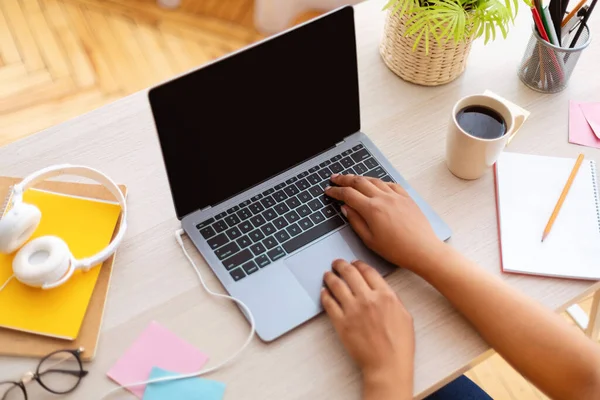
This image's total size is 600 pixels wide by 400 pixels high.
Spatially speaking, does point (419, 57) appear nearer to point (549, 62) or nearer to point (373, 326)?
point (549, 62)

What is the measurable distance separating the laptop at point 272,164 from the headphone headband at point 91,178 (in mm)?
93

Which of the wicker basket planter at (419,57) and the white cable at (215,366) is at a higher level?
the wicker basket planter at (419,57)

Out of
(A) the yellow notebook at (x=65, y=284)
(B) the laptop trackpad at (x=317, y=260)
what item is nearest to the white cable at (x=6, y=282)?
(A) the yellow notebook at (x=65, y=284)

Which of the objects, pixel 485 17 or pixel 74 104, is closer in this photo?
pixel 485 17

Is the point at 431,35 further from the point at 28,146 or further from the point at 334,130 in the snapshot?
the point at 28,146

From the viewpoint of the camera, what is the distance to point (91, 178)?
0.93 m

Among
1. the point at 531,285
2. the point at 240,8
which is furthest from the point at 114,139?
the point at 240,8

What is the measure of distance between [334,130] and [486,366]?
82 cm

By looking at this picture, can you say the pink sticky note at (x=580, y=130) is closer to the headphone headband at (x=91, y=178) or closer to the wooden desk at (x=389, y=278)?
the wooden desk at (x=389, y=278)

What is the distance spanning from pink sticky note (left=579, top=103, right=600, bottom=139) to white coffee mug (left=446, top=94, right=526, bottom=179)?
20 cm

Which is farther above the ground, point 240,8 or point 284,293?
point 284,293

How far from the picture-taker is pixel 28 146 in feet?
3.21

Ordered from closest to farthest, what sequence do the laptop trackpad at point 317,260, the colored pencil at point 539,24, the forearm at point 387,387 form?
the forearm at point 387,387 < the laptop trackpad at point 317,260 < the colored pencil at point 539,24

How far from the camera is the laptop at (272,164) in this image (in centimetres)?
83
